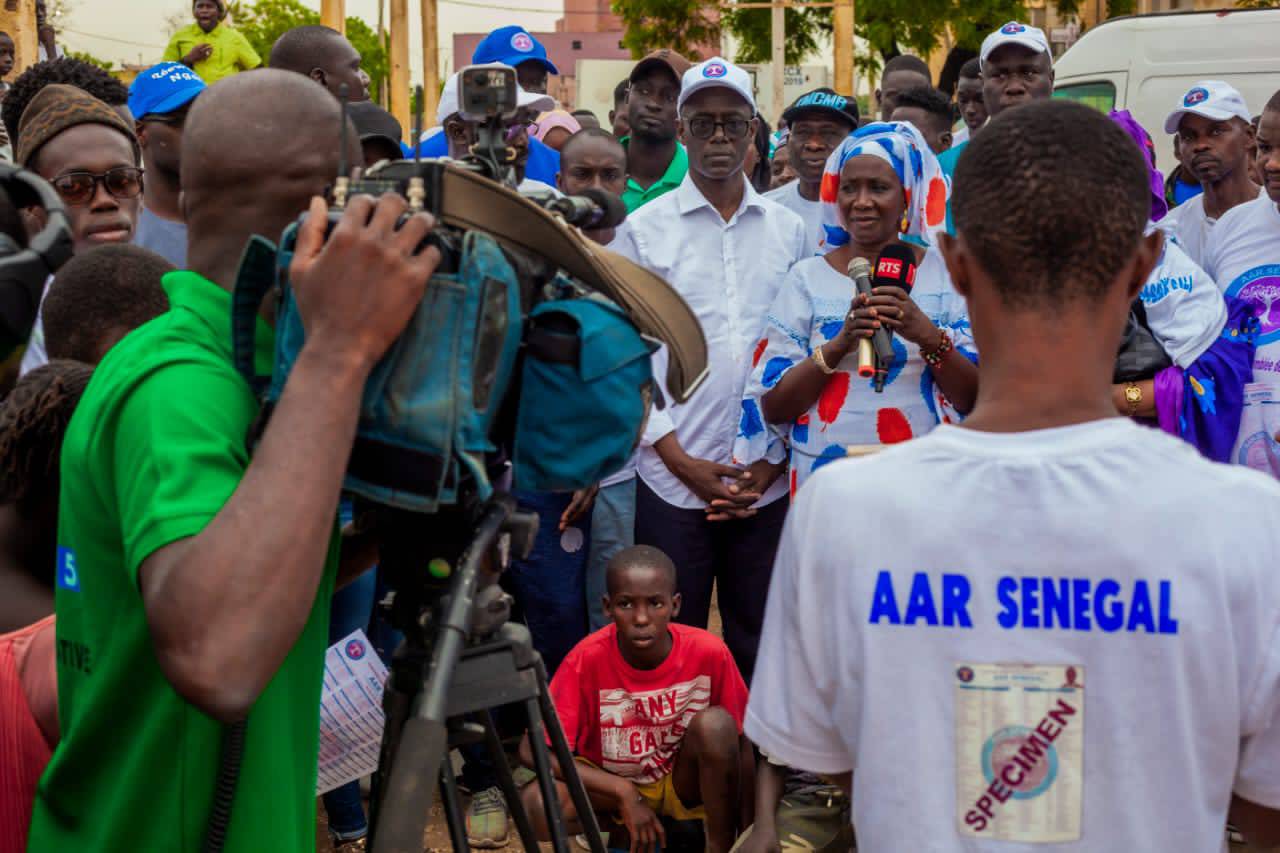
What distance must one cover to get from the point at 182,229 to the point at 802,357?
1954 mm

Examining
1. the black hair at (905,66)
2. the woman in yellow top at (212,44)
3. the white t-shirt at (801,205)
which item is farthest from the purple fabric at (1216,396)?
the woman in yellow top at (212,44)

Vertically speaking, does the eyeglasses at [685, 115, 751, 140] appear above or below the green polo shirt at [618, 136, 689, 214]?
above

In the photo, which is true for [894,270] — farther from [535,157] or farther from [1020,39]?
[1020,39]

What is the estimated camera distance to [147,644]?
1743 millimetres

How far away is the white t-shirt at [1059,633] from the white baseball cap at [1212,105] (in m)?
5.07

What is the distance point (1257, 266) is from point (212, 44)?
8.02m

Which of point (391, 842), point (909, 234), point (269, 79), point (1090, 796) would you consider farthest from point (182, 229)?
point (1090, 796)

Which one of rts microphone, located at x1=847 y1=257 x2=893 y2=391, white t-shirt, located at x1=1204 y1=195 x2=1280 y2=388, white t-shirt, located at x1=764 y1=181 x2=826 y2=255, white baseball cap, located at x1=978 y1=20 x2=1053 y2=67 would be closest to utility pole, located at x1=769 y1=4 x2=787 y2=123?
white t-shirt, located at x1=764 y1=181 x2=826 y2=255

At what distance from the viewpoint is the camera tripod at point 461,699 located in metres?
1.62

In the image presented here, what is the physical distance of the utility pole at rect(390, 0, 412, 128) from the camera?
22.3 meters

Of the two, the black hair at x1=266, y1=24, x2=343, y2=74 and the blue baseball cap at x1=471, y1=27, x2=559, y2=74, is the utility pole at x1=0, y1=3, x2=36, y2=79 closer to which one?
the blue baseball cap at x1=471, y1=27, x2=559, y2=74

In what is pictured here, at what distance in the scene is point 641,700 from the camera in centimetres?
431

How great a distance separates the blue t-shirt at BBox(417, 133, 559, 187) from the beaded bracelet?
7.11ft

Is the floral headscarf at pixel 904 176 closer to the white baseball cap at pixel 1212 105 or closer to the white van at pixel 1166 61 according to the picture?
the white baseball cap at pixel 1212 105
